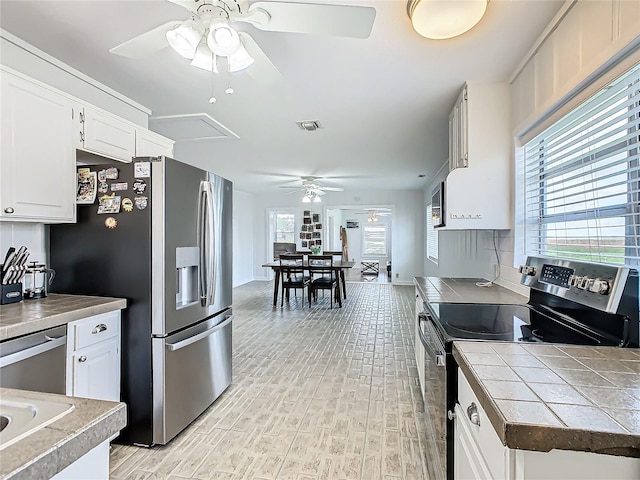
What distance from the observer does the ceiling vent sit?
3.29 metres

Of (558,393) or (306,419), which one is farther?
(306,419)

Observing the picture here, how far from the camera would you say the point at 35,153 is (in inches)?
70.8

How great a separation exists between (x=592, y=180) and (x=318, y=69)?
1.69 meters

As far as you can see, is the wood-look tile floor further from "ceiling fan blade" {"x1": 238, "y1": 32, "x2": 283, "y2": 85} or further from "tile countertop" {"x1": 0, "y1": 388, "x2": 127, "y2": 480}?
"ceiling fan blade" {"x1": 238, "y1": 32, "x2": 283, "y2": 85}

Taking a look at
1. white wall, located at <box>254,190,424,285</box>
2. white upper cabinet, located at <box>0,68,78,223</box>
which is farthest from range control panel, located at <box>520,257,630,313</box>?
white wall, located at <box>254,190,424,285</box>

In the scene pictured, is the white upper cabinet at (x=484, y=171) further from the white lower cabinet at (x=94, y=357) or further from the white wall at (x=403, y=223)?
the white wall at (x=403, y=223)

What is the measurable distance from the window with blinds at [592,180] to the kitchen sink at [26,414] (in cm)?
181

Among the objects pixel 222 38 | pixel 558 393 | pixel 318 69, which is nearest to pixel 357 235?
pixel 318 69

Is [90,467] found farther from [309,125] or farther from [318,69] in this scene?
[309,125]

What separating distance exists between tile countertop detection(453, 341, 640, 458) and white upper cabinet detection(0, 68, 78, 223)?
217cm

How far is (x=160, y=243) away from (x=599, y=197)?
2.20 metres

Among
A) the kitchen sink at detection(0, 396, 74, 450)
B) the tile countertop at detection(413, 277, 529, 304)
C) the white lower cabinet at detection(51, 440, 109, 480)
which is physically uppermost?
the kitchen sink at detection(0, 396, 74, 450)

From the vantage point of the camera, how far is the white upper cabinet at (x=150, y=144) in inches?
98.3

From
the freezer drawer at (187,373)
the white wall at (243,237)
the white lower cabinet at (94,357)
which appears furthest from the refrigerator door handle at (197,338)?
the white wall at (243,237)
